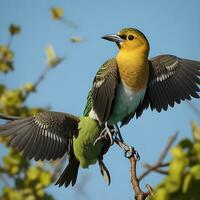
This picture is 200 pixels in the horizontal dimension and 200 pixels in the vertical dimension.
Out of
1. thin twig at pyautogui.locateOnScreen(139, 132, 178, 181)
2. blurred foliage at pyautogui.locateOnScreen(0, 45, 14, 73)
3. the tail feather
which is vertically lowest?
the tail feather

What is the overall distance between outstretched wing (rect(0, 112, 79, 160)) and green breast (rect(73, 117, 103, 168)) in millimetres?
116

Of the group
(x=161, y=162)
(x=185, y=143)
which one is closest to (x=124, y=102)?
(x=161, y=162)

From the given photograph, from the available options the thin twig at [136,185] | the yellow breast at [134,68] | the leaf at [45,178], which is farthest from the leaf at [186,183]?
the yellow breast at [134,68]

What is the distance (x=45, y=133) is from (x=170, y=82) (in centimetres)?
124

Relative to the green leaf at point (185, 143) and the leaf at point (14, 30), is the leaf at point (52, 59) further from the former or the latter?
the green leaf at point (185, 143)

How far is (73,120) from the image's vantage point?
14.3 feet

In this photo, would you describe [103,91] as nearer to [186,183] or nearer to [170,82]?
[170,82]

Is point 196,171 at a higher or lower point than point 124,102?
higher

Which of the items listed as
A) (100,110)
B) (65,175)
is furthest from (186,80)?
(65,175)

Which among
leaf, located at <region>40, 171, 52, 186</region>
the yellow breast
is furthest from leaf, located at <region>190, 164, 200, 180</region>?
the yellow breast

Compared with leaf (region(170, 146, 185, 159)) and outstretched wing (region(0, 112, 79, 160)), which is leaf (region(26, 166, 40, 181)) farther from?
outstretched wing (region(0, 112, 79, 160))

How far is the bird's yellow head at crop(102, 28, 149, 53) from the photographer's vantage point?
4.63 meters

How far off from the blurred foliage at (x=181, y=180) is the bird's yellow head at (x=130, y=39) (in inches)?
127

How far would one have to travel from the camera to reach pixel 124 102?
14.1 ft
